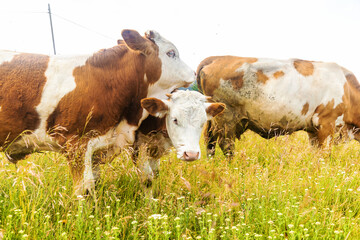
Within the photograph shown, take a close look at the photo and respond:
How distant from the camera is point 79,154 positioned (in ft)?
8.63

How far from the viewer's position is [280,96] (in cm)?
480

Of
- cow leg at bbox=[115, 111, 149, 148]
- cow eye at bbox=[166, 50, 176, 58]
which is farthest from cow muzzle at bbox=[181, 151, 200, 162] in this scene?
cow eye at bbox=[166, 50, 176, 58]

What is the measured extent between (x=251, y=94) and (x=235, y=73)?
0.49 meters

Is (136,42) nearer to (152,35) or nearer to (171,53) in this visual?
(152,35)

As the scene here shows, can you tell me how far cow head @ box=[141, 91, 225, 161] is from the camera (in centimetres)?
287

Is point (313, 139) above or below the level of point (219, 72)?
below

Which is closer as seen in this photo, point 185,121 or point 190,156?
point 190,156

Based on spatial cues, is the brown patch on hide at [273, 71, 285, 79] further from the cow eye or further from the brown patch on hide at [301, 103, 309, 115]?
the cow eye

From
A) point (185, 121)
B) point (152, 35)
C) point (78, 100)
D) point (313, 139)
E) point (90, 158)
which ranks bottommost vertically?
point (313, 139)

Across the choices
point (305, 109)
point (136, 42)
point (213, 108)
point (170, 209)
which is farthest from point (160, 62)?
point (305, 109)

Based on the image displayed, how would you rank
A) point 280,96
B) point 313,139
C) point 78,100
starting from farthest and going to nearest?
point 313,139 < point 280,96 < point 78,100

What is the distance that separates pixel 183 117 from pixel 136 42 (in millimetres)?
984

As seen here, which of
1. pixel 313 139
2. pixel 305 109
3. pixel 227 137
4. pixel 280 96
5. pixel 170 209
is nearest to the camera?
pixel 170 209

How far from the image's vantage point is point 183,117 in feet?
9.83
